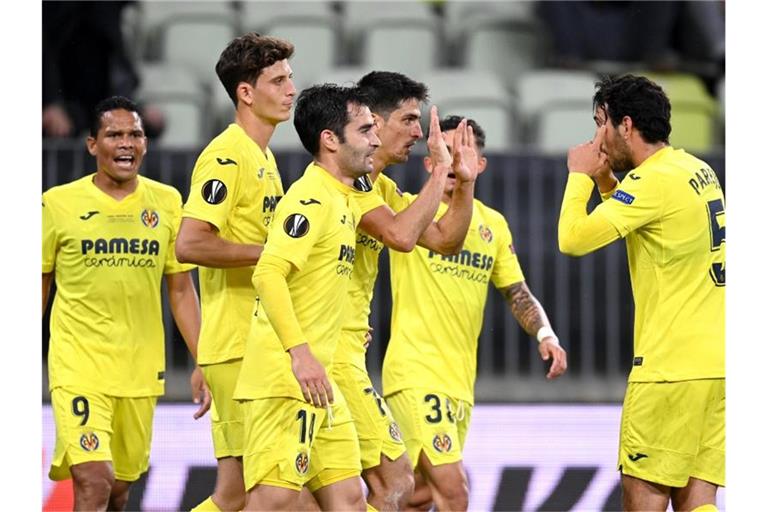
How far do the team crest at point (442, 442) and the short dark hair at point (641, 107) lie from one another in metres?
1.83

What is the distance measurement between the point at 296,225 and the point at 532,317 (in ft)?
7.13

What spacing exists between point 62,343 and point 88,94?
359 cm

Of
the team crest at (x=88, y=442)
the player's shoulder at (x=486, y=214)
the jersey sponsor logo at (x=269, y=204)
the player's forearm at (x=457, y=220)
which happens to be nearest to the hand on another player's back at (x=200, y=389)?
the team crest at (x=88, y=442)

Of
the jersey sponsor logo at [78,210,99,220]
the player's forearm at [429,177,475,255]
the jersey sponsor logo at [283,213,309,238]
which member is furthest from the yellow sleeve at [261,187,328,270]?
the jersey sponsor logo at [78,210,99,220]

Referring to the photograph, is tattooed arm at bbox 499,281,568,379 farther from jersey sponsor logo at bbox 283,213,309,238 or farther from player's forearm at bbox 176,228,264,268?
jersey sponsor logo at bbox 283,213,309,238

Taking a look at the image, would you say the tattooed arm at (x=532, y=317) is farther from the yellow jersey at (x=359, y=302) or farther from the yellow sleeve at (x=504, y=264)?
the yellow jersey at (x=359, y=302)

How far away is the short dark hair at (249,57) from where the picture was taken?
6152 millimetres

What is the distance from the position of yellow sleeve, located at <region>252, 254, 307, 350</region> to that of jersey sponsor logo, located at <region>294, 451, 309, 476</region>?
435 millimetres

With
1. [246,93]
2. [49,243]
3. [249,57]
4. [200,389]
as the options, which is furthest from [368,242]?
[49,243]

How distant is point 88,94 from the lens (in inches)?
394

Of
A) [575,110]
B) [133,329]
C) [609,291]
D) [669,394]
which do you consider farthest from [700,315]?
[575,110]

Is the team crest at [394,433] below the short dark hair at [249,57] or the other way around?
below

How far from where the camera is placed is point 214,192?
5848 mm

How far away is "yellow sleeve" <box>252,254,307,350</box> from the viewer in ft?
17.1
